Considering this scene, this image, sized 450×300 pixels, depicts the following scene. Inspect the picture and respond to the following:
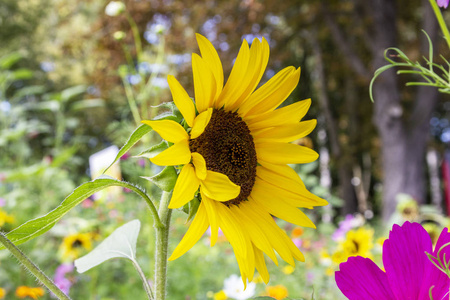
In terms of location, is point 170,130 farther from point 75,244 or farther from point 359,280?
point 75,244

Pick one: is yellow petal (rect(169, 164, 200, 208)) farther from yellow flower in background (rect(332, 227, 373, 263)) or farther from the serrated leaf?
yellow flower in background (rect(332, 227, 373, 263))

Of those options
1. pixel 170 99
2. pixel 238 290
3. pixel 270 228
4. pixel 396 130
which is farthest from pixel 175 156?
pixel 396 130

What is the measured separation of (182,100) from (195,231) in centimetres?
11

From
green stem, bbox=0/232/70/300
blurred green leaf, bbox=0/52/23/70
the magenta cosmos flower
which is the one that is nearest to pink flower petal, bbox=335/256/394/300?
the magenta cosmos flower

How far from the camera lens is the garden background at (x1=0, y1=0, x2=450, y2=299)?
5.81ft

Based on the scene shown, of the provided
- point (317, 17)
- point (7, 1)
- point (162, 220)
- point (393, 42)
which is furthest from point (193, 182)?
point (7, 1)

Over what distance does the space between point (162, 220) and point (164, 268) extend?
43 mm

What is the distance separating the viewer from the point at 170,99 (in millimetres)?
4410

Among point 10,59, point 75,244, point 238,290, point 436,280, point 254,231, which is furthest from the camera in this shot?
point 10,59

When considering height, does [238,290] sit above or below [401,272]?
below

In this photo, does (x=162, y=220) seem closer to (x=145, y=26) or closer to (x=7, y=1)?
(x=145, y=26)

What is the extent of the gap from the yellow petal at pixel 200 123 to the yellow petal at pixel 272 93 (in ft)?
0.23

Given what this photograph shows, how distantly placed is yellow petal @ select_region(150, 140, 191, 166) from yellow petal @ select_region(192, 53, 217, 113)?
5cm

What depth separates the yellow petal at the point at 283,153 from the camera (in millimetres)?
441
